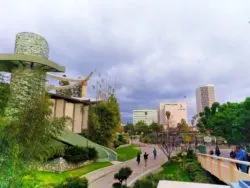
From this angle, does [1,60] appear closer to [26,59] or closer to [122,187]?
[26,59]

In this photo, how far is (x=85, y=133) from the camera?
3672cm

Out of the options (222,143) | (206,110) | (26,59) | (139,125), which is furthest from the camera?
(139,125)

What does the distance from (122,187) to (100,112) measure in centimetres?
2445

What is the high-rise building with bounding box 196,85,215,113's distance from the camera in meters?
106

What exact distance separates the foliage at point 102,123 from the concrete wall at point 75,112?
7.44 feet

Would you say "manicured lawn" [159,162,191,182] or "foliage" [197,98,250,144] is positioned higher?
"foliage" [197,98,250,144]

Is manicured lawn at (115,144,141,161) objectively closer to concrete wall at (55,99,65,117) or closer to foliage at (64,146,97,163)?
foliage at (64,146,97,163)

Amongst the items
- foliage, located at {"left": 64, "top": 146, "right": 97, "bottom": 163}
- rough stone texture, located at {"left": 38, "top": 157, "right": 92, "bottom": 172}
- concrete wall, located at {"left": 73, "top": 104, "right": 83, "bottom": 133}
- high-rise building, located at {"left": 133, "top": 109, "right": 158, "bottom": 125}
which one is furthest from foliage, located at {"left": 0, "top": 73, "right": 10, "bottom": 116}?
high-rise building, located at {"left": 133, "top": 109, "right": 158, "bottom": 125}

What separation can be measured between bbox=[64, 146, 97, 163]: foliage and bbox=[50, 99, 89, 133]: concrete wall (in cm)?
836

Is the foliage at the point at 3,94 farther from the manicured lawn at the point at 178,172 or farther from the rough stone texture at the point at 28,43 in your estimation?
the rough stone texture at the point at 28,43

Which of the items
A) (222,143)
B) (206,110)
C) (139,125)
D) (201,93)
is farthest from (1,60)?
(201,93)

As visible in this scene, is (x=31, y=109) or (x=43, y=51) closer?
(x=31, y=109)

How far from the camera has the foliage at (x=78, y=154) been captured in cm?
2260

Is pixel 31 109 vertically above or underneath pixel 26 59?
underneath
